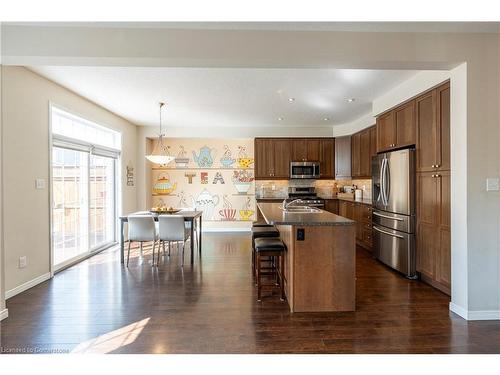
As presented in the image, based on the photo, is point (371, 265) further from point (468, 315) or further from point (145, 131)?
point (145, 131)

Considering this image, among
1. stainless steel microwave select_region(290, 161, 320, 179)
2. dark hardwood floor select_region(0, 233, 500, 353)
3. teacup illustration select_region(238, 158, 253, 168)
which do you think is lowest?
dark hardwood floor select_region(0, 233, 500, 353)

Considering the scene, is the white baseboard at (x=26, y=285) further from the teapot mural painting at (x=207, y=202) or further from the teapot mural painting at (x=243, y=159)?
the teapot mural painting at (x=243, y=159)

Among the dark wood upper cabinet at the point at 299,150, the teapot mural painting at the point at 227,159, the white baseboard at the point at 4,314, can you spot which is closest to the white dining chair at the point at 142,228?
the white baseboard at the point at 4,314

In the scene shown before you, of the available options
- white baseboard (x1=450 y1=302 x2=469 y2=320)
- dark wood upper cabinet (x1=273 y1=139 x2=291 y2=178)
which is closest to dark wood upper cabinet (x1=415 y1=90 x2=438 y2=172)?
white baseboard (x1=450 y1=302 x2=469 y2=320)

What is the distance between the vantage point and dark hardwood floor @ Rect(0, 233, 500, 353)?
7.30 ft

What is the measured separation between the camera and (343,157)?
6883 millimetres

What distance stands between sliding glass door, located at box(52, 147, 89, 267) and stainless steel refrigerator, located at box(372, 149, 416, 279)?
4759 mm

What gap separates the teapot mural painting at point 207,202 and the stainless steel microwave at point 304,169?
2162 millimetres

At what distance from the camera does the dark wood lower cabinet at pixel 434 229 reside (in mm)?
3191

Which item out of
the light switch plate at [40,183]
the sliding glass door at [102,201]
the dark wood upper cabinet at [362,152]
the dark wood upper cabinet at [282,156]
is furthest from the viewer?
the dark wood upper cabinet at [282,156]

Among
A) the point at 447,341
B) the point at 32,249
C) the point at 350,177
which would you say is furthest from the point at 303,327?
the point at 350,177

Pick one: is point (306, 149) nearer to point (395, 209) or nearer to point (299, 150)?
point (299, 150)

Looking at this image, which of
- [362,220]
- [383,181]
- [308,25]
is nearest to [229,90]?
[308,25]

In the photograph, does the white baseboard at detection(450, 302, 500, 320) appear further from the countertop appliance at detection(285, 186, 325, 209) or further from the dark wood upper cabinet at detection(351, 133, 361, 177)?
the countertop appliance at detection(285, 186, 325, 209)
